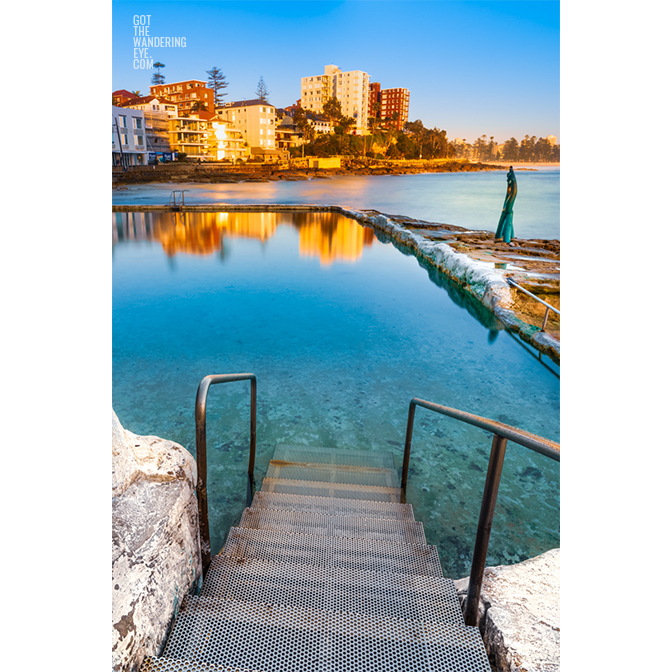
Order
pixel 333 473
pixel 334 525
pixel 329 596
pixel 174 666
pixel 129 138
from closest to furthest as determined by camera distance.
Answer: pixel 174 666 → pixel 329 596 → pixel 334 525 → pixel 333 473 → pixel 129 138

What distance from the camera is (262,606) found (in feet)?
3.86

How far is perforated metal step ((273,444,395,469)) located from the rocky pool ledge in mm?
3248

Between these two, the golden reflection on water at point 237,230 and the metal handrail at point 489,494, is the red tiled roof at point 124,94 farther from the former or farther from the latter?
the metal handrail at point 489,494

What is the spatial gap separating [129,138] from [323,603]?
49199mm

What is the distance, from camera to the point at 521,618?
1261mm

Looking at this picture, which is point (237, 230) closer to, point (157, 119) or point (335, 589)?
point (335, 589)

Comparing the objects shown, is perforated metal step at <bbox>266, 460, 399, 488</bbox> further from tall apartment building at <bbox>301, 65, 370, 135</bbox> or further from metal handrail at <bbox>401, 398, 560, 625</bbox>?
tall apartment building at <bbox>301, 65, 370, 135</bbox>

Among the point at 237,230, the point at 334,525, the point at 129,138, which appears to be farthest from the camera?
the point at 129,138

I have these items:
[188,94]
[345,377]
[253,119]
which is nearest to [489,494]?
[345,377]

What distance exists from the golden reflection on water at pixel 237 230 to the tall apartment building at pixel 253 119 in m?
44.1
